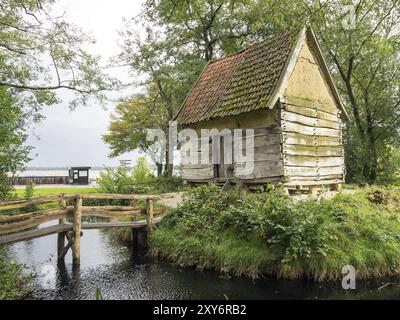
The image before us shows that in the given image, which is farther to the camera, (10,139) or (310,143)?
(10,139)

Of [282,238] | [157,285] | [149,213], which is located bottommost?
[157,285]

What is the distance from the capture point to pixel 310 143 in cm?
1454

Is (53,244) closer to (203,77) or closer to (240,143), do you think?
(240,143)

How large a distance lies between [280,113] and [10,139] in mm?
12506

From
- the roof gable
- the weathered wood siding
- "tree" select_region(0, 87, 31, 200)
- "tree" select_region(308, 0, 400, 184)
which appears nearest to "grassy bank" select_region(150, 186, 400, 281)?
the weathered wood siding

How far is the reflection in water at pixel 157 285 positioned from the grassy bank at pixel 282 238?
1.31 feet

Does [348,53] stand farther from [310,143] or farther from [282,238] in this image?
[282,238]

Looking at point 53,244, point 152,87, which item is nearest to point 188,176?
point 53,244

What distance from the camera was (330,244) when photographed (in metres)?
9.27

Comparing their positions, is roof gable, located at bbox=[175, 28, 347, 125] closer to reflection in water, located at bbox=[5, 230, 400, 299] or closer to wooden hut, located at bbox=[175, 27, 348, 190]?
wooden hut, located at bbox=[175, 27, 348, 190]

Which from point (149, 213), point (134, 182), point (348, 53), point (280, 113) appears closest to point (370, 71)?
point (348, 53)

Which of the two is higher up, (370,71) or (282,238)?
(370,71)

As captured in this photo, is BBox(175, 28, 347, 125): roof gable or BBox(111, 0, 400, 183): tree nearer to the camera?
BBox(175, 28, 347, 125): roof gable

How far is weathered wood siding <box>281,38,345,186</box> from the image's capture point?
13.5 m
